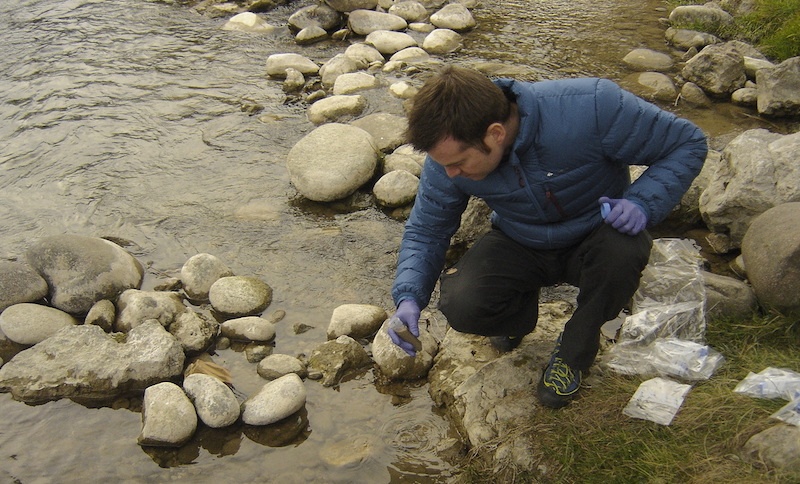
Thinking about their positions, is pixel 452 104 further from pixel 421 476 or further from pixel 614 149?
pixel 421 476

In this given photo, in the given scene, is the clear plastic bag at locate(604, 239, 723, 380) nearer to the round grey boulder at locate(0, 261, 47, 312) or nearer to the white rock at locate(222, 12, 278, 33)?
the round grey boulder at locate(0, 261, 47, 312)

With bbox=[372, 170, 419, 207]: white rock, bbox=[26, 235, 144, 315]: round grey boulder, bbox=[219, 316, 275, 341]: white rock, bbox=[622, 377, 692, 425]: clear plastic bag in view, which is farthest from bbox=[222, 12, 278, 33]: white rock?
bbox=[622, 377, 692, 425]: clear plastic bag

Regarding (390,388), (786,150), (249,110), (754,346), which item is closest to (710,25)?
(786,150)

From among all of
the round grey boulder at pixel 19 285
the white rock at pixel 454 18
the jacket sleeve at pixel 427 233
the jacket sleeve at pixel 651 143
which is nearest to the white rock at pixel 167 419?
the jacket sleeve at pixel 427 233

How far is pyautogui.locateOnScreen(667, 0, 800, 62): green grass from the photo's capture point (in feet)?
24.3

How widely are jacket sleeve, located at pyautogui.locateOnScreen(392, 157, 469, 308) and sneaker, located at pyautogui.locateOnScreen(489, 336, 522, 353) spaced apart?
671mm

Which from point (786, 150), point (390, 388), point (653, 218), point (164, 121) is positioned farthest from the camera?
point (164, 121)

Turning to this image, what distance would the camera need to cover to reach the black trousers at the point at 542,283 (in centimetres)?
310

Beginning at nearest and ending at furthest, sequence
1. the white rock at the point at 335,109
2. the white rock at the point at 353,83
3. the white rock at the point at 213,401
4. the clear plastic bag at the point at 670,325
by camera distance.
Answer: the clear plastic bag at the point at 670,325 < the white rock at the point at 213,401 < the white rock at the point at 335,109 < the white rock at the point at 353,83

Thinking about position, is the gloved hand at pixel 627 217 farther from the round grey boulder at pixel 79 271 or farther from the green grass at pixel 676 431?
the round grey boulder at pixel 79 271

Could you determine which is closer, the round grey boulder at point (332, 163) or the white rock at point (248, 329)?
the white rock at point (248, 329)

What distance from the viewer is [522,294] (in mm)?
3529

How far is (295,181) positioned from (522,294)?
2.88 meters

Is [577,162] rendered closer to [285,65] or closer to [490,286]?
[490,286]
